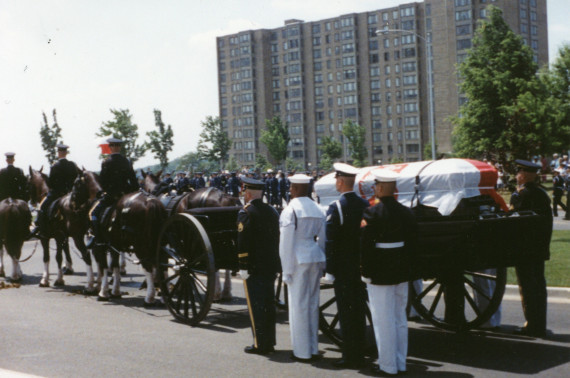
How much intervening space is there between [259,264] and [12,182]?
371 inches

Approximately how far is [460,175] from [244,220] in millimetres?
2477

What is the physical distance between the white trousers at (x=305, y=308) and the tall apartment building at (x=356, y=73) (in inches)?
4095

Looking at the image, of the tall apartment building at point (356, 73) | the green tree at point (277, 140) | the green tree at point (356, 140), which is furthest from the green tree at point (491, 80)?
the tall apartment building at point (356, 73)

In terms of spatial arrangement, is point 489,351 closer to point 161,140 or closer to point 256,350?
point 256,350

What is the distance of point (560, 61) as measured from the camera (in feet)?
172

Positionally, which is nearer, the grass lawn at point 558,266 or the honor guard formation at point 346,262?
the honor guard formation at point 346,262

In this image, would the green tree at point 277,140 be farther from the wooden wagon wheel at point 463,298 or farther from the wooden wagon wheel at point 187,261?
the wooden wagon wheel at point 463,298

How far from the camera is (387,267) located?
635 centimetres

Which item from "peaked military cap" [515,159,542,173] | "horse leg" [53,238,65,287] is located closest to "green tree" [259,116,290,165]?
"horse leg" [53,238,65,287]

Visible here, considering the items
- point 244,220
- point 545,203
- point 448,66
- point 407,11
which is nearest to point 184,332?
point 244,220

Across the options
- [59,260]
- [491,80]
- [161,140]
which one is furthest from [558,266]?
[161,140]

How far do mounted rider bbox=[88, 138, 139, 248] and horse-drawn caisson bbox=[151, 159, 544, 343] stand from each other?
2.21 meters

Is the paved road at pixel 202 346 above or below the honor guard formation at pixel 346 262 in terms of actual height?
below

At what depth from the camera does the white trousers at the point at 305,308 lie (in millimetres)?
7078
